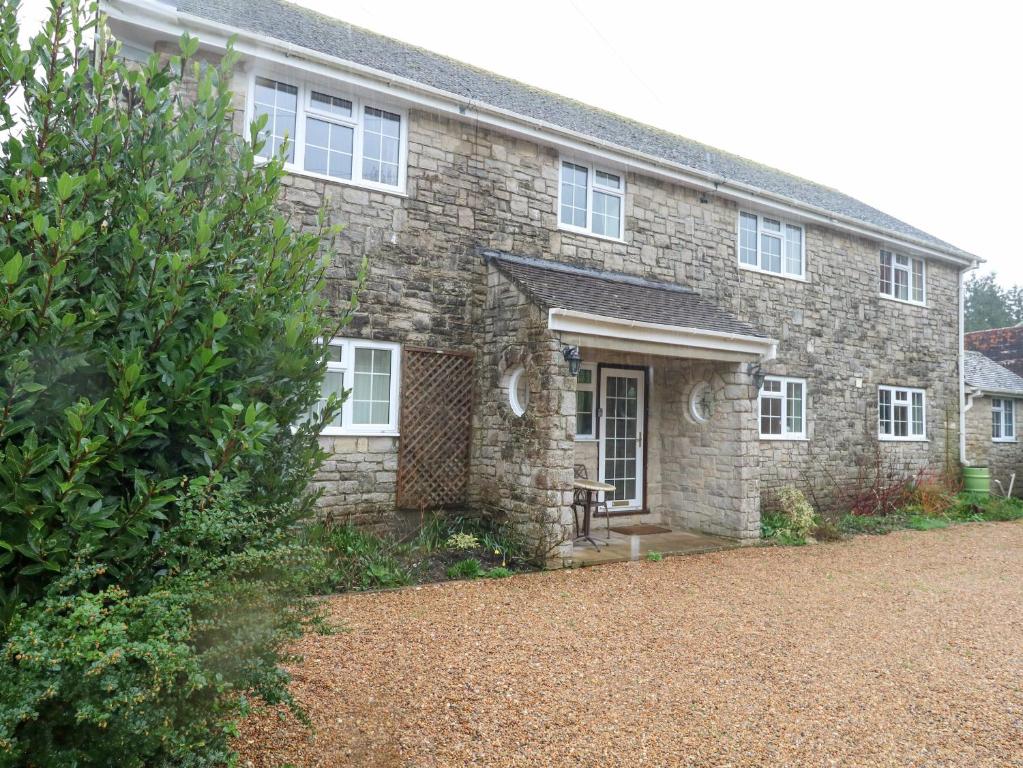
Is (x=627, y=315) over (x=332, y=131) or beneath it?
beneath

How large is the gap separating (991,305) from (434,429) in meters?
49.3

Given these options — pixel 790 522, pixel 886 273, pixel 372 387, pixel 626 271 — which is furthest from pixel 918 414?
pixel 372 387

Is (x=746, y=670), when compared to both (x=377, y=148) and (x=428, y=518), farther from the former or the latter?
(x=377, y=148)

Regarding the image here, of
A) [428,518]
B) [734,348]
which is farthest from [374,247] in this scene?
[734,348]

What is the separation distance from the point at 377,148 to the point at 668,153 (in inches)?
250

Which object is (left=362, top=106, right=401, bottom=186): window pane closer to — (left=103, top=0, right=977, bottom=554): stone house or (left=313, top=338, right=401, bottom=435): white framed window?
(left=103, top=0, right=977, bottom=554): stone house

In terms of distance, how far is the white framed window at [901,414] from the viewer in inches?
562

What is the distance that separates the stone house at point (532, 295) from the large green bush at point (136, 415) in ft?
12.5

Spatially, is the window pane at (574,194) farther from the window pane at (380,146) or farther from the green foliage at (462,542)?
the green foliage at (462,542)

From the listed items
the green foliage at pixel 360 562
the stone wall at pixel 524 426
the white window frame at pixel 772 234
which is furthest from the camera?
the white window frame at pixel 772 234

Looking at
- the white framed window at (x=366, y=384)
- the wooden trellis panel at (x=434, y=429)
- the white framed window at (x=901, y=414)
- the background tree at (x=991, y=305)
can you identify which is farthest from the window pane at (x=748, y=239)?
the background tree at (x=991, y=305)

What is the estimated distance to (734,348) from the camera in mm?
9539

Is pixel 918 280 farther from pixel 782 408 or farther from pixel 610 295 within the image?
pixel 610 295

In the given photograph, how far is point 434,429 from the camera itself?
28.9 ft
